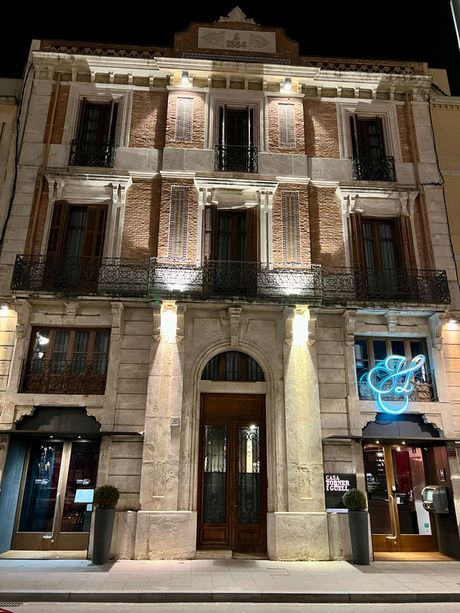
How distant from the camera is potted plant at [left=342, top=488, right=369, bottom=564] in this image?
1007cm

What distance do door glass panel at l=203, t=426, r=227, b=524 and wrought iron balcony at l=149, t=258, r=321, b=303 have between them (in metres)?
3.70

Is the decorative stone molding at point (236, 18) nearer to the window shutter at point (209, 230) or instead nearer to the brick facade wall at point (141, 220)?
the brick facade wall at point (141, 220)

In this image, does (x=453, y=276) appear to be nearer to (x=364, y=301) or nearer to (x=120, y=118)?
(x=364, y=301)

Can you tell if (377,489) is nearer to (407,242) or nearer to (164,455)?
(164,455)

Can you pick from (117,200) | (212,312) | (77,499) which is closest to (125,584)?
(77,499)

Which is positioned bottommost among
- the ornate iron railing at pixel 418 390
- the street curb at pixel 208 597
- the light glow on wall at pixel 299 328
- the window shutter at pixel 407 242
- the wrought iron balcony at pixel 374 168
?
the street curb at pixel 208 597

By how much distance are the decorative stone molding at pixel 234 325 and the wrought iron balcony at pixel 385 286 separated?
8.23 feet

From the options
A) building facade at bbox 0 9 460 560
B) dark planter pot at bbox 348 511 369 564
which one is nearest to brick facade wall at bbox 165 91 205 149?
building facade at bbox 0 9 460 560

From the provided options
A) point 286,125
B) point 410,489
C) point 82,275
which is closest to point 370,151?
point 286,125

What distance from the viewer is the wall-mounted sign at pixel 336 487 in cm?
1098

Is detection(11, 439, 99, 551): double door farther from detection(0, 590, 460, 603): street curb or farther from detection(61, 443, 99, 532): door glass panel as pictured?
detection(0, 590, 460, 603): street curb

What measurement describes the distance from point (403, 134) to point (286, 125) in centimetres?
397

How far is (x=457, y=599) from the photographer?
7789mm

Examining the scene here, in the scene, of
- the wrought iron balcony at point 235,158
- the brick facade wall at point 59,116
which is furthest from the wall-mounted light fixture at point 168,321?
the brick facade wall at point 59,116
